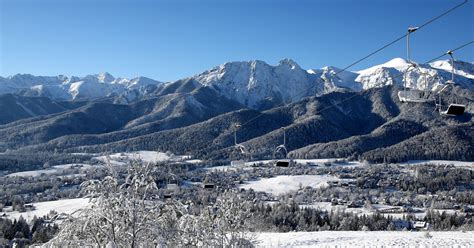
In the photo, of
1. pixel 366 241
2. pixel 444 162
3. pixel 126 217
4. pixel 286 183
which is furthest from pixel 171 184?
pixel 444 162

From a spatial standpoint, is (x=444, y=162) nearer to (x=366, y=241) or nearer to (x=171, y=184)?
(x=366, y=241)

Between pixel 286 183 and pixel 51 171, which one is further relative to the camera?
pixel 51 171

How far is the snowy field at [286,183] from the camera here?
4254 inches

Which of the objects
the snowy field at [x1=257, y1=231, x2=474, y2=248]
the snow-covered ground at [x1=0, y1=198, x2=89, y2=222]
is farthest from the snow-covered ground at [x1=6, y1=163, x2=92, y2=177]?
the snowy field at [x1=257, y1=231, x2=474, y2=248]

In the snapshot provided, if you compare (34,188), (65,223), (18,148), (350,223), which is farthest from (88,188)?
(18,148)

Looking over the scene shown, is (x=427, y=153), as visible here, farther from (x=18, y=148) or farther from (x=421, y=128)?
(x=18, y=148)

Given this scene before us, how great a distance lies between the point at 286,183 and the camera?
114188 mm

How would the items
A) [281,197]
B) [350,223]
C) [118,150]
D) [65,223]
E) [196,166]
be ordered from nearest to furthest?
1. [65,223]
2. [350,223]
3. [281,197]
4. [196,166]
5. [118,150]

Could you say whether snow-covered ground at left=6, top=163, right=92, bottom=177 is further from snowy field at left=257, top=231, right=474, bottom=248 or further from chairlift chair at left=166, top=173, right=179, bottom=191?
chairlift chair at left=166, top=173, right=179, bottom=191

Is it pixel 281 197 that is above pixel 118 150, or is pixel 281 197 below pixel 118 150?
below

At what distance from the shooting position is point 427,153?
155125 mm

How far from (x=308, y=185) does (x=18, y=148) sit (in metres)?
130

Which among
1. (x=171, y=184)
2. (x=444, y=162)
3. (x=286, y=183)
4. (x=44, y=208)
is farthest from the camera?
(x=444, y=162)

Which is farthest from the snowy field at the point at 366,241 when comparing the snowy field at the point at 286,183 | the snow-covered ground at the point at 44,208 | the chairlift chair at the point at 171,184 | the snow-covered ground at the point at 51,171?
the snow-covered ground at the point at 51,171
